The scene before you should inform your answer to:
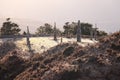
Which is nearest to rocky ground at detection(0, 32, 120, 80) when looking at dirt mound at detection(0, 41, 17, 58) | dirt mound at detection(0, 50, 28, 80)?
dirt mound at detection(0, 50, 28, 80)

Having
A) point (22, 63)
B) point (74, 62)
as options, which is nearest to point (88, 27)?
point (22, 63)

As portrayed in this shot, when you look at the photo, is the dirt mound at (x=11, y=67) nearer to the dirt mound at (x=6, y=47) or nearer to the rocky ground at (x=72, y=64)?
the rocky ground at (x=72, y=64)

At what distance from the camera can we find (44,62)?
3712cm

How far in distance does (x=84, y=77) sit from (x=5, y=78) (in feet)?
34.0

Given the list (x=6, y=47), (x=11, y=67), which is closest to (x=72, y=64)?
(x=11, y=67)

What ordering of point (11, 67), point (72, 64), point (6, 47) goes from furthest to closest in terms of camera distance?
1. point (6, 47)
2. point (11, 67)
3. point (72, 64)

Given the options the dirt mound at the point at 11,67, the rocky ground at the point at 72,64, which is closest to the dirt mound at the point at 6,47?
the dirt mound at the point at 11,67

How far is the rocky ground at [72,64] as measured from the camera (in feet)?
104

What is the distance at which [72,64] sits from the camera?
33281mm

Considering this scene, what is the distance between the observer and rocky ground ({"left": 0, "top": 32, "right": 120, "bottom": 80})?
3180cm

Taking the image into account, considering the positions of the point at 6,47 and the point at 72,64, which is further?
the point at 6,47

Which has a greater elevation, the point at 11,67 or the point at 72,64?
the point at 72,64

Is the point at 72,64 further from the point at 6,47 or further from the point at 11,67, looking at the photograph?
the point at 6,47

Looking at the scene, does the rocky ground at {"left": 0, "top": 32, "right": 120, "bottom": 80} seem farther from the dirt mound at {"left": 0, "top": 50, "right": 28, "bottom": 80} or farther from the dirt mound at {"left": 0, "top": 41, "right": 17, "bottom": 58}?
the dirt mound at {"left": 0, "top": 41, "right": 17, "bottom": 58}
